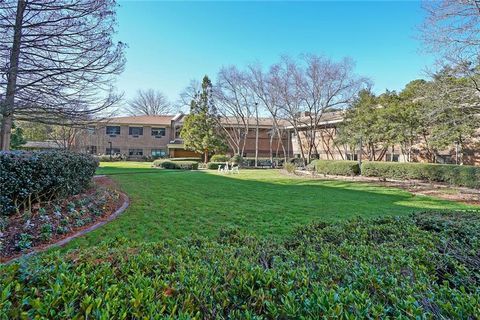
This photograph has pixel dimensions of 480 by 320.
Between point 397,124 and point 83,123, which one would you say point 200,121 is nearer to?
point 397,124

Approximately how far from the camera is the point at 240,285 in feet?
5.28

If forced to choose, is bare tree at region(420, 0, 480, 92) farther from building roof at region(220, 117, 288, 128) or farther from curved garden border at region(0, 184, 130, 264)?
building roof at region(220, 117, 288, 128)

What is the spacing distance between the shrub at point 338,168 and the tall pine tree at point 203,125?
11.8 meters

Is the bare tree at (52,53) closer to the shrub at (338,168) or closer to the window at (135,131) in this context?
the shrub at (338,168)

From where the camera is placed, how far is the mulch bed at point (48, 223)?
3957 mm

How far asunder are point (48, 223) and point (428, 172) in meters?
15.9

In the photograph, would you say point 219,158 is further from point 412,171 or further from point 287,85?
point 412,171

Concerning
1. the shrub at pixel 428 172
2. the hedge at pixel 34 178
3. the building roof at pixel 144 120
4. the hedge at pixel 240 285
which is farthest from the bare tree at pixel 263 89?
the hedge at pixel 240 285

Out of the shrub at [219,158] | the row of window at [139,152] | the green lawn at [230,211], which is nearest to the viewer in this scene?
the green lawn at [230,211]

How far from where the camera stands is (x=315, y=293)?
1482 mm

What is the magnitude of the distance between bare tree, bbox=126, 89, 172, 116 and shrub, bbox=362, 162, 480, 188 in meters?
43.1

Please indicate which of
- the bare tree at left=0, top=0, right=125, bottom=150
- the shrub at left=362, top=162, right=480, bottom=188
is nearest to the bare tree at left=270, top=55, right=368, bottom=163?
the shrub at left=362, top=162, right=480, bottom=188

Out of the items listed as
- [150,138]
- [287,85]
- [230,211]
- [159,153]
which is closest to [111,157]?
[150,138]

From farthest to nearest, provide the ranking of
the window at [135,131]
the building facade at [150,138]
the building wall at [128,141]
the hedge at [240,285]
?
the window at [135,131] < the building facade at [150,138] < the building wall at [128,141] < the hedge at [240,285]
